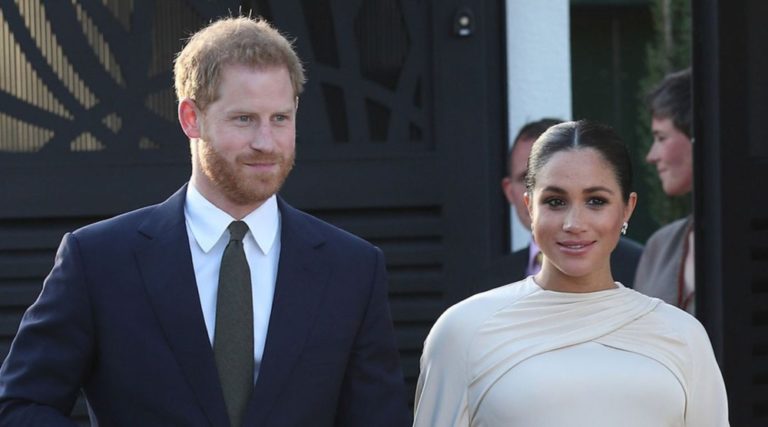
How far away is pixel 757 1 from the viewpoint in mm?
4895

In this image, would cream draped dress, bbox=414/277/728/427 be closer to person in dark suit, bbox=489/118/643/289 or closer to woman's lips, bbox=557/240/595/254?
woman's lips, bbox=557/240/595/254

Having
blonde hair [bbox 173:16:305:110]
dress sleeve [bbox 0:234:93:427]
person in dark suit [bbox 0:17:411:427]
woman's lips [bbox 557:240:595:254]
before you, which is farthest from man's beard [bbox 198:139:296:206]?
woman's lips [bbox 557:240:595:254]

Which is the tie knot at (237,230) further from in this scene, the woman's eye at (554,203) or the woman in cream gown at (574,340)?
the woman's eye at (554,203)

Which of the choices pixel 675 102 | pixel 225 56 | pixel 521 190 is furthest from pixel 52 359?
pixel 675 102

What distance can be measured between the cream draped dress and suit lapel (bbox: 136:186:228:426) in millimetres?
538

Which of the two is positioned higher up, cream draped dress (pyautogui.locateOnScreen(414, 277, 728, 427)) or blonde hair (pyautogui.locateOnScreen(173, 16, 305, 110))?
blonde hair (pyautogui.locateOnScreen(173, 16, 305, 110))

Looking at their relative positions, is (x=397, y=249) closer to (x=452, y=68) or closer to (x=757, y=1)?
(x=452, y=68)

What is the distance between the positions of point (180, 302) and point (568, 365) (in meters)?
0.86

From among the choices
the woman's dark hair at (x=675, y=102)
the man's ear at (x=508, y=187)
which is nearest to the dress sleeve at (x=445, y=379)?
the man's ear at (x=508, y=187)

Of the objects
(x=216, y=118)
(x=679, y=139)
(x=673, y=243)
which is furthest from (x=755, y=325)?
(x=216, y=118)

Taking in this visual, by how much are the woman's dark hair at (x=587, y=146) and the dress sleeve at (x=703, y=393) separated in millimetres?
386

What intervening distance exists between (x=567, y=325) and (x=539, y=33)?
197cm

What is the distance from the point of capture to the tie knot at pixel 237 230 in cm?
353

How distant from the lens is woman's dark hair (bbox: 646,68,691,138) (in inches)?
214
